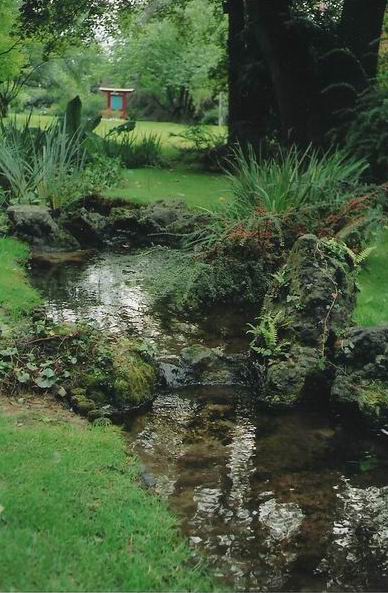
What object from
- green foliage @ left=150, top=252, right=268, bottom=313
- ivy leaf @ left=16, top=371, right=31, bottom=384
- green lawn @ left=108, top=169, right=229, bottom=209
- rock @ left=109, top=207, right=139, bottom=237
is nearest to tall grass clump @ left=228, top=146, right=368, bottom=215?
green foliage @ left=150, top=252, right=268, bottom=313

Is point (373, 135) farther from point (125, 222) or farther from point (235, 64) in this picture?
point (235, 64)

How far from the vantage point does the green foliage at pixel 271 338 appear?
19.4 feet

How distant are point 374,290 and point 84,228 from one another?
4967 millimetres

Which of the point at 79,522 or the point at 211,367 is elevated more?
the point at 79,522

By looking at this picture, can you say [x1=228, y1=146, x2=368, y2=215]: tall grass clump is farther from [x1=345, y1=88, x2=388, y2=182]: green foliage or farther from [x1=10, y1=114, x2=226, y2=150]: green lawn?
[x1=10, y1=114, x2=226, y2=150]: green lawn

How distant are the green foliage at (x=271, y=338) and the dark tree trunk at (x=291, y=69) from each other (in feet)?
23.3

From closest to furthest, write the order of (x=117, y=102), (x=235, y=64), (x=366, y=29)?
(x=366, y=29) < (x=235, y=64) < (x=117, y=102)

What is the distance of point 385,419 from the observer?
17.1 feet

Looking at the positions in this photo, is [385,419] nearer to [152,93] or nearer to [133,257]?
[133,257]

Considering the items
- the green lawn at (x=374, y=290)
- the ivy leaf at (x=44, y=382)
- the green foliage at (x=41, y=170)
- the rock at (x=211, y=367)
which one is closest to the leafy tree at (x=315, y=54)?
the green lawn at (x=374, y=290)

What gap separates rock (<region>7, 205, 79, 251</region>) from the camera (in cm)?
997

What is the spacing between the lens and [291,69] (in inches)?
504

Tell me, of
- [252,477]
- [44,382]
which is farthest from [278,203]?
[252,477]

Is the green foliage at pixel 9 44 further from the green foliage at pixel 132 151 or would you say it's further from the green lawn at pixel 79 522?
the green lawn at pixel 79 522
